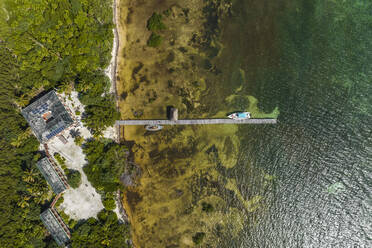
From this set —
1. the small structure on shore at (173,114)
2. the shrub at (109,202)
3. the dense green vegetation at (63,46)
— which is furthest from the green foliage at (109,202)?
the small structure on shore at (173,114)

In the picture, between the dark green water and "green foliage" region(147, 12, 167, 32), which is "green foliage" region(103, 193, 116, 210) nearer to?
the dark green water

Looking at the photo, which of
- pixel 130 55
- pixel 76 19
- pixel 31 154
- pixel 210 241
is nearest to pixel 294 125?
pixel 210 241

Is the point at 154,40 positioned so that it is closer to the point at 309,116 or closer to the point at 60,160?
the point at 60,160

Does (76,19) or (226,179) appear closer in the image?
(76,19)

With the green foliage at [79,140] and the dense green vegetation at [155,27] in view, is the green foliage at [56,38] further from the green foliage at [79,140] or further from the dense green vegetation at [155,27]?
the green foliage at [79,140]

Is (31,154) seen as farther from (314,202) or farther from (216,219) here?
(314,202)

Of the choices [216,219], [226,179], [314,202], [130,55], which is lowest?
[216,219]

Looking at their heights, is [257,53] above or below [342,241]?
above

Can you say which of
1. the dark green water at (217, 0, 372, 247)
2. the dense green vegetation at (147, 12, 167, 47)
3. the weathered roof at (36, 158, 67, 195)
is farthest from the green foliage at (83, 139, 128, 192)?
the dark green water at (217, 0, 372, 247)
